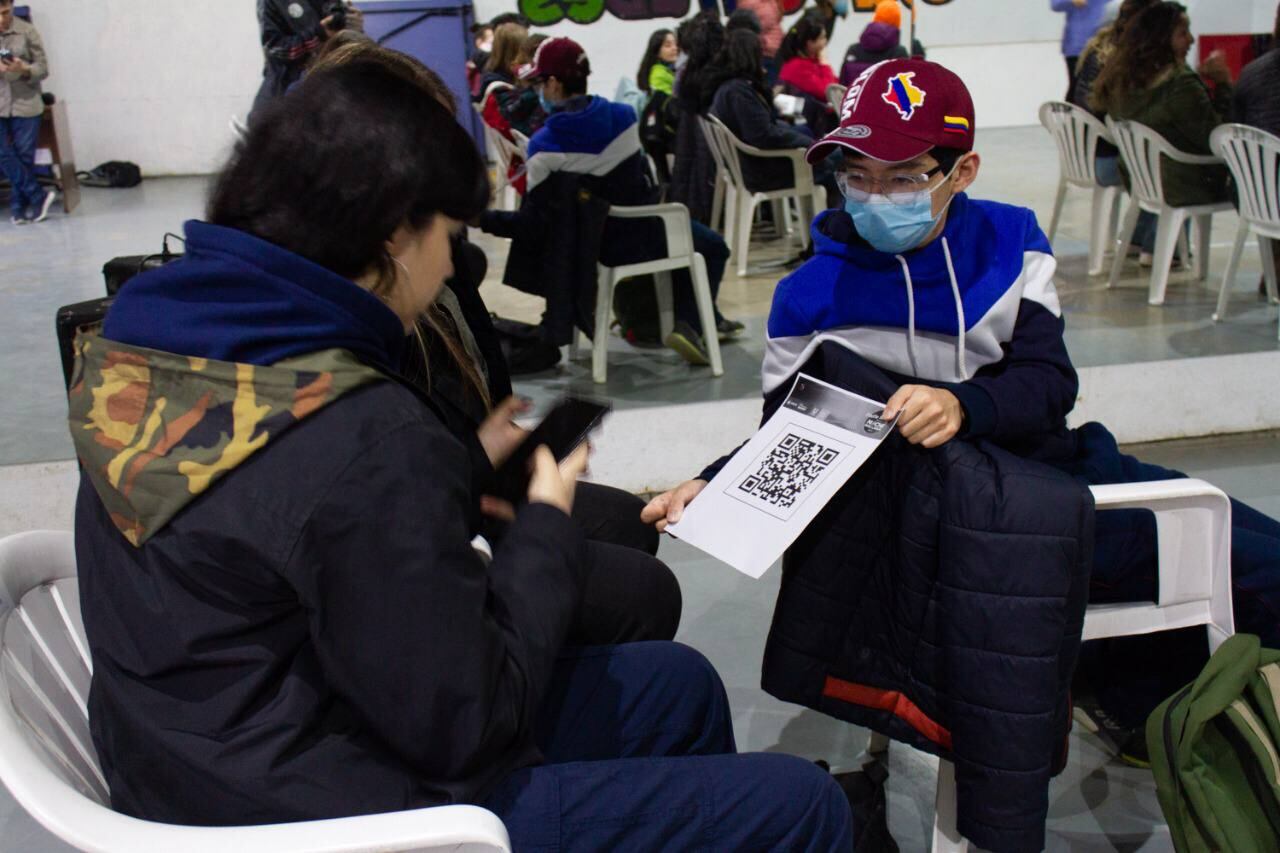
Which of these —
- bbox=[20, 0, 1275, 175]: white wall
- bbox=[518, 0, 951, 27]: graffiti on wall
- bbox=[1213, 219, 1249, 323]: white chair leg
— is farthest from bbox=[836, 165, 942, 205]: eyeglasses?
bbox=[518, 0, 951, 27]: graffiti on wall

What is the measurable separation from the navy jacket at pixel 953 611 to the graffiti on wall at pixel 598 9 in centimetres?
804

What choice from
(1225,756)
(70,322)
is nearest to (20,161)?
(70,322)

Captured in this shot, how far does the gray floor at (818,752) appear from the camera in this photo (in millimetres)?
1890

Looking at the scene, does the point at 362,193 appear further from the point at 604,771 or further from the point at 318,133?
the point at 604,771

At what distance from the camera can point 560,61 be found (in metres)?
3.92

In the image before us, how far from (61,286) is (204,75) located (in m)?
4.67

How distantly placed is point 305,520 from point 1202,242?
468 cm

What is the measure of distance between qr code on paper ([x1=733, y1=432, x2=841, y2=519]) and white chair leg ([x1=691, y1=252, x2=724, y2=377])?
2358 mm

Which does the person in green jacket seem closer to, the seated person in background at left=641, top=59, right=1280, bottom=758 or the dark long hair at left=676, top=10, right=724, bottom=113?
the dark long hair at left=676, top=10, right=724, bottom=113

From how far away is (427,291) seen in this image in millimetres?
1111

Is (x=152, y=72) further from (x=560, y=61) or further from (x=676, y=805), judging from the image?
(x=676, y=805)

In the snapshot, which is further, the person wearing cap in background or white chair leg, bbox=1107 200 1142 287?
the person wearing cap in background

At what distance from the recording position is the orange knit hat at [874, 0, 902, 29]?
6.43 metres

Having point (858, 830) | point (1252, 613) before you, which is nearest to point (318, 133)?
point (858, 830)
